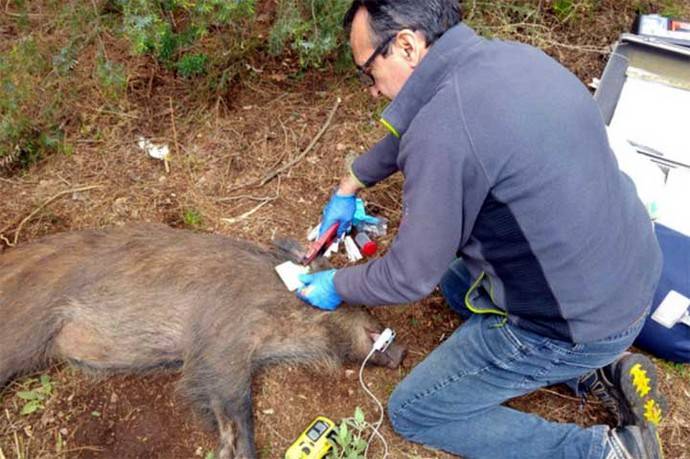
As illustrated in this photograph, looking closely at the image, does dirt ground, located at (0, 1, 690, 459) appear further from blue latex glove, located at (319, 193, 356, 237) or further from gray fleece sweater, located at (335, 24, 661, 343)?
gray fleece sweater, located at (335, 24, 661, 343)

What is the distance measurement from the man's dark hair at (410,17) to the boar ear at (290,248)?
5.05 ft

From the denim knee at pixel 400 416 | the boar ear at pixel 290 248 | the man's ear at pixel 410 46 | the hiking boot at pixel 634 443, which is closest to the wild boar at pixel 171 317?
the boar ear at pixel 290 248

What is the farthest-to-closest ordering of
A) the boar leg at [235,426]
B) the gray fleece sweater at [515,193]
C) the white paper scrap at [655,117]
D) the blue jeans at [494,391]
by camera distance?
the white paper scrap at [655,117], the boar leg at [235,426], the blue jeans at [494,391], the gray fleece sweater at [515,193]

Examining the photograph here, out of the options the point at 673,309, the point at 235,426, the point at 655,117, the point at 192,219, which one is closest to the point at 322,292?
the point at 235,426

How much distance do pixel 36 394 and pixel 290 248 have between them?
1.49 metres

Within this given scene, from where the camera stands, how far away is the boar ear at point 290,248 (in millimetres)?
3477

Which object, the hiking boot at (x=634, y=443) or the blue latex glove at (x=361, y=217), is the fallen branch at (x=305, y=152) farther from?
the hiking boot at (x=634, y=443)

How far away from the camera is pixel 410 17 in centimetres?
220

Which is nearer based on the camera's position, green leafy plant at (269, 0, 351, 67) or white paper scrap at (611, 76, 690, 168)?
green leafy plant at (269, 0, 351, 67)

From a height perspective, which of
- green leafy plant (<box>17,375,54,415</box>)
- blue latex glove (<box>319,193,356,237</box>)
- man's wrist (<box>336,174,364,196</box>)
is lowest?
green leafy plant (<box>17,375,54,415</box>)

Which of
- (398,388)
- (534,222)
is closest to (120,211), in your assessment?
(398,388)

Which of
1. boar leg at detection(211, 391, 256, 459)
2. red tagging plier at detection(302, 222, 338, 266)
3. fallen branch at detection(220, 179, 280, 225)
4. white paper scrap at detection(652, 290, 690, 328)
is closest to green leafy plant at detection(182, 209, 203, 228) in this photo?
fallen branch at detection(220, 179, 280, 225)

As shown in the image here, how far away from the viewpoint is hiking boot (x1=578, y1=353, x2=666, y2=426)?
293 cm

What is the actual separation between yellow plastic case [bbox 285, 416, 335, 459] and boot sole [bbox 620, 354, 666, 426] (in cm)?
143
